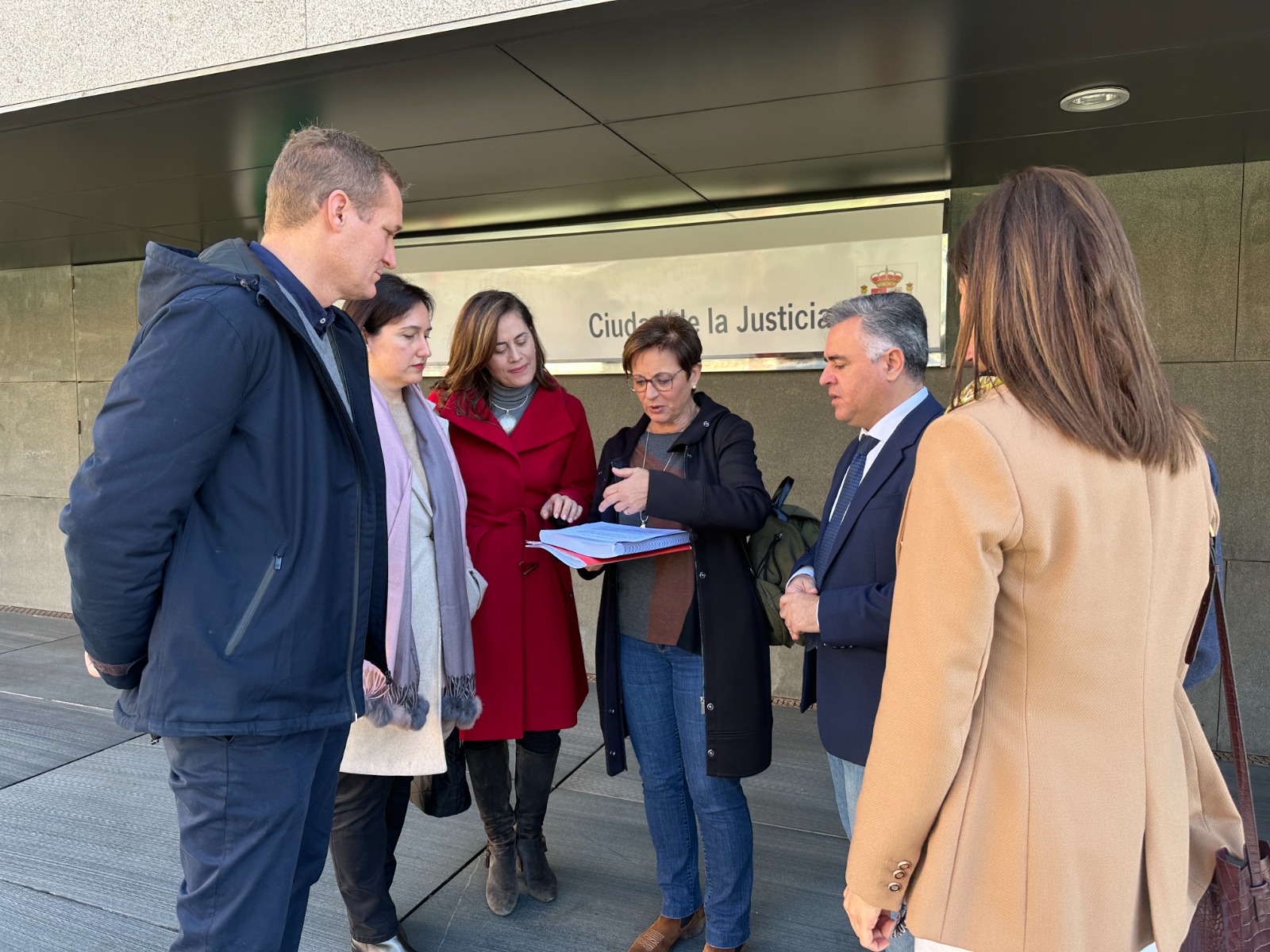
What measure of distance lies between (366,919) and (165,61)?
321cm

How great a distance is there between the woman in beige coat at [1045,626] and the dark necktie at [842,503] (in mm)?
947

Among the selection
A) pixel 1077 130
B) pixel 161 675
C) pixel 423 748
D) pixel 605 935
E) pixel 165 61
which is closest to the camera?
pixel 161 675

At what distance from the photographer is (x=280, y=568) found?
1.86m

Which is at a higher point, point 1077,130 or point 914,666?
point 1077,130

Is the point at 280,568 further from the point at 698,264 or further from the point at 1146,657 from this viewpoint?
the point at 698,264

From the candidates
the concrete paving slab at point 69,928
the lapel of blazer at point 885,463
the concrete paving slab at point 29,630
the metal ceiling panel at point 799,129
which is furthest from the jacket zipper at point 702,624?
the concrete paving slab at point 29,630

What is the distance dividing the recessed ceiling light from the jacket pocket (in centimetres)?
318

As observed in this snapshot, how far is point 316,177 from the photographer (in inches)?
79.5

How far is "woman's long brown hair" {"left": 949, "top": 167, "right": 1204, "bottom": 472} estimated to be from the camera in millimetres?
1354

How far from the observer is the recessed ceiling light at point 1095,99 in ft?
10.9

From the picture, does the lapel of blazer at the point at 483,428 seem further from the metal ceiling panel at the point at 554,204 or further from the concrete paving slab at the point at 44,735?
the concrete paving slab at the point at 44,735

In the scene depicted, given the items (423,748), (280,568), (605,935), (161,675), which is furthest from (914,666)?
(605,935)

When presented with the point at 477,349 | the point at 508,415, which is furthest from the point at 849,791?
the point at 477,349

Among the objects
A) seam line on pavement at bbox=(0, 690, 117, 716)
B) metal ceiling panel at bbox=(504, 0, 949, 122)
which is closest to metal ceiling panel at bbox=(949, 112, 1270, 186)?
metal ceiling panel at bbox=(504, 0, 949, 122)
